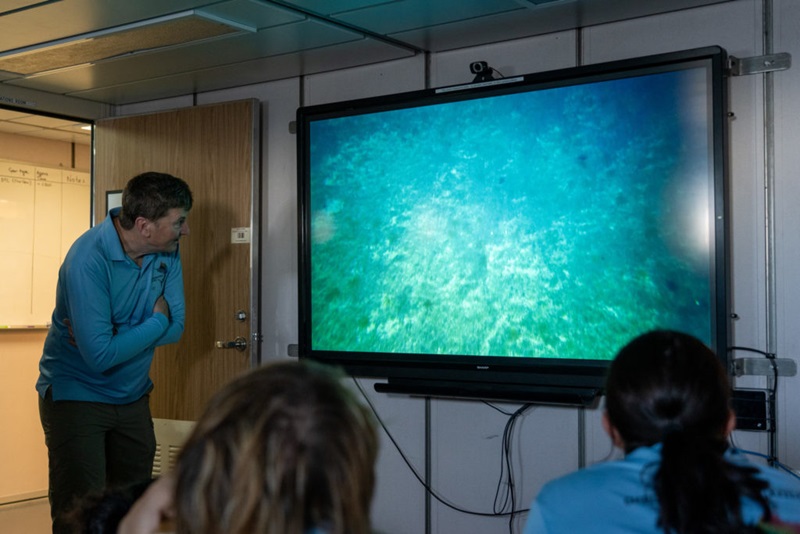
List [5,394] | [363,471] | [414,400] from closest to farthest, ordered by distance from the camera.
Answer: [363,471]
[414,400]
[5,394]

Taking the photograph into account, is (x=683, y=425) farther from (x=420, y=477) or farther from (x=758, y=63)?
(x=420, y=477)

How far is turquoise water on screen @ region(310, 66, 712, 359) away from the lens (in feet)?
9.64

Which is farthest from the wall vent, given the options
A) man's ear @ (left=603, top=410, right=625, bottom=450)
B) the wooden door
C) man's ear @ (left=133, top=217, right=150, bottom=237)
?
man's ear @ (left=603, top=410, right=625, bottom=450)

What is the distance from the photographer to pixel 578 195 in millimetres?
3133

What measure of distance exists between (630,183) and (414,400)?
134cm

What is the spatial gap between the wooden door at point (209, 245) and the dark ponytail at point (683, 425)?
2.93 meters

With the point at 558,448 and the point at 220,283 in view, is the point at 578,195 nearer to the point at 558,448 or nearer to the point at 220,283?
the point at 558,448

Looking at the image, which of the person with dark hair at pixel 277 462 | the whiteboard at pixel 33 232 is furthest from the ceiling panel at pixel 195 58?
the person with dark hair at pixel 277 462

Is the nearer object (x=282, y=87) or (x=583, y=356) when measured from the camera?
(x=583, y=356)

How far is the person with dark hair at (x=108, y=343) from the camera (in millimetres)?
3021

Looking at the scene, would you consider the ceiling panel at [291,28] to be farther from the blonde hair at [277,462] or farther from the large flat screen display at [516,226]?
the blonde hair at [277,462]

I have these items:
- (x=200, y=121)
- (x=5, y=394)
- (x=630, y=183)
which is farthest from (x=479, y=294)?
(x=5, y=394)

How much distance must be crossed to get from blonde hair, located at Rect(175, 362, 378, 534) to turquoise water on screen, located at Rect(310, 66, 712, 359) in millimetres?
2266

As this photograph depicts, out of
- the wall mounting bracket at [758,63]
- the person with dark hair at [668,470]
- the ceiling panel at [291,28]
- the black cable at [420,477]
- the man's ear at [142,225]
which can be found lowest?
the black cable at [420,477]
